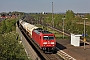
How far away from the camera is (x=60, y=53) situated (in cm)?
3459

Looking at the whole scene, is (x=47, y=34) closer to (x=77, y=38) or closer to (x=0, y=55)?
(x=77, y=38)

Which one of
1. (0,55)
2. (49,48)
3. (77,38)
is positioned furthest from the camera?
(77,38)

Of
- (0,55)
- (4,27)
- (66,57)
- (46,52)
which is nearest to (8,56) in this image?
(0,55)

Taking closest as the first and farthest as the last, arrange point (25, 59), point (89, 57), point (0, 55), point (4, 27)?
point (0, 55)
point (25, 59)
point (89, 57)
point (4, 27)

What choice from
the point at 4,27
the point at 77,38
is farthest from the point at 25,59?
the point at 4,27

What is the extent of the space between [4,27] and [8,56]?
3142 inches

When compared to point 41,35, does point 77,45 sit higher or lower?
lower

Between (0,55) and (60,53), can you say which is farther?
(60,53)

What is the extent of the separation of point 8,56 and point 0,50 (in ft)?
2.93

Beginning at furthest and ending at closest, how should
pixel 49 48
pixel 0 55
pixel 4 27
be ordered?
pixel 4 27 → pixel 49 48 → pixel 0 55

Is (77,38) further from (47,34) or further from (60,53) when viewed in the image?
(47,34)

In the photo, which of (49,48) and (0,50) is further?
(49,48)

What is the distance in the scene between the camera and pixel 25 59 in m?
19.5

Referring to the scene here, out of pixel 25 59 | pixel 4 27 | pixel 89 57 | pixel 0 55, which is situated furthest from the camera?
pixel 4 27
